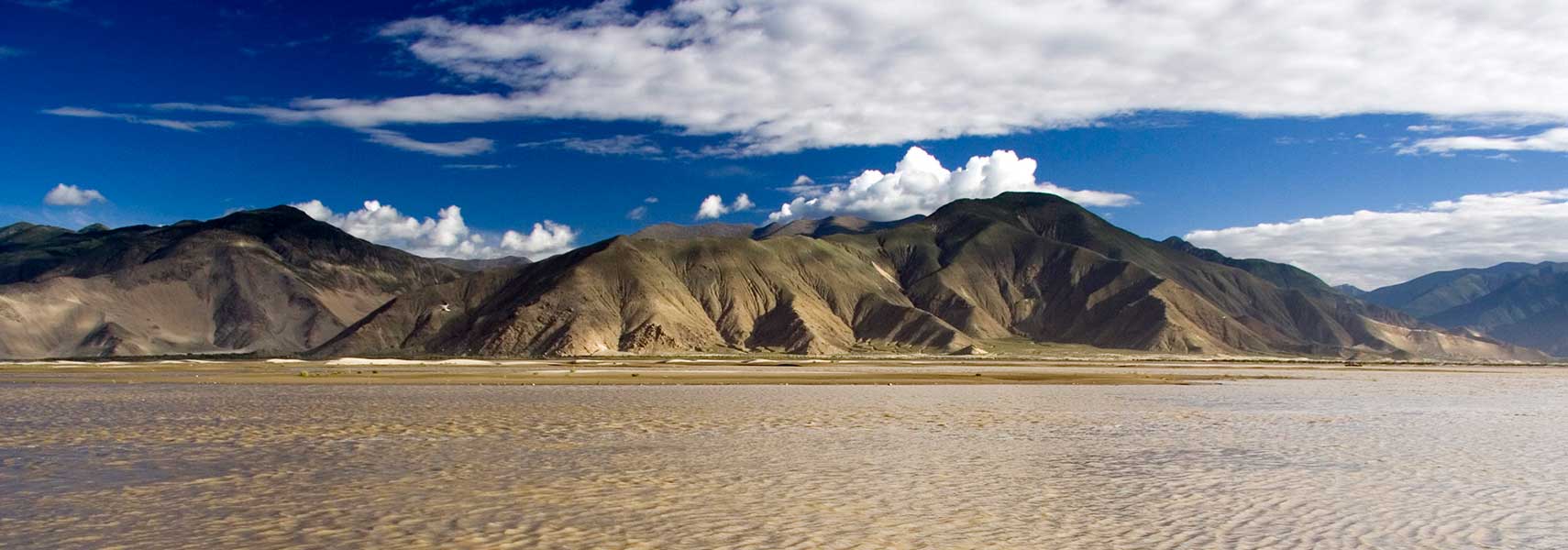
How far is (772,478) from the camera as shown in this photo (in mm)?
16969

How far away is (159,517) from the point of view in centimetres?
1270

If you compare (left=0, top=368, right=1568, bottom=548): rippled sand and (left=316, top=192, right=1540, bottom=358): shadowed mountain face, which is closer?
(left=0, top=368, right=1568, bottom=548): rippled sand

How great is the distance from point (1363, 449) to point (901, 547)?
14452mm

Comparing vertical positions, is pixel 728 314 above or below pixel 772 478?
above

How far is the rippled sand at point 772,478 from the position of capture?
12.2m

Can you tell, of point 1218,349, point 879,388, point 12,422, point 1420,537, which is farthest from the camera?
point 1218,349

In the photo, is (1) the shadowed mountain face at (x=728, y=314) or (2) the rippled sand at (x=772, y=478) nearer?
(2) the rippled sand at (x=772, y=478)

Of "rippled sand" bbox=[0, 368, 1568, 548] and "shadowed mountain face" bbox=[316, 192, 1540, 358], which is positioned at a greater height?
"shadowed mountain face" bbox=[316, 192, 1540, 358]

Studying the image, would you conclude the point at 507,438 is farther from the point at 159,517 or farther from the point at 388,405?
the point at 388,405

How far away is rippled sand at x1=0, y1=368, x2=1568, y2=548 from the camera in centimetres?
1220

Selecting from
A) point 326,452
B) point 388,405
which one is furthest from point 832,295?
point 326,452

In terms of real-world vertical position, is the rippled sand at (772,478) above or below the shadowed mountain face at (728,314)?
below

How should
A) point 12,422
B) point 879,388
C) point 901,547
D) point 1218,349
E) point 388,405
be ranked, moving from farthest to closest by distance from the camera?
point 1218,349, point 879,388, point 388,405, point 12,422, point 901,547

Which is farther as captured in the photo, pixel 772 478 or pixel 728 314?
pixel 728 314
